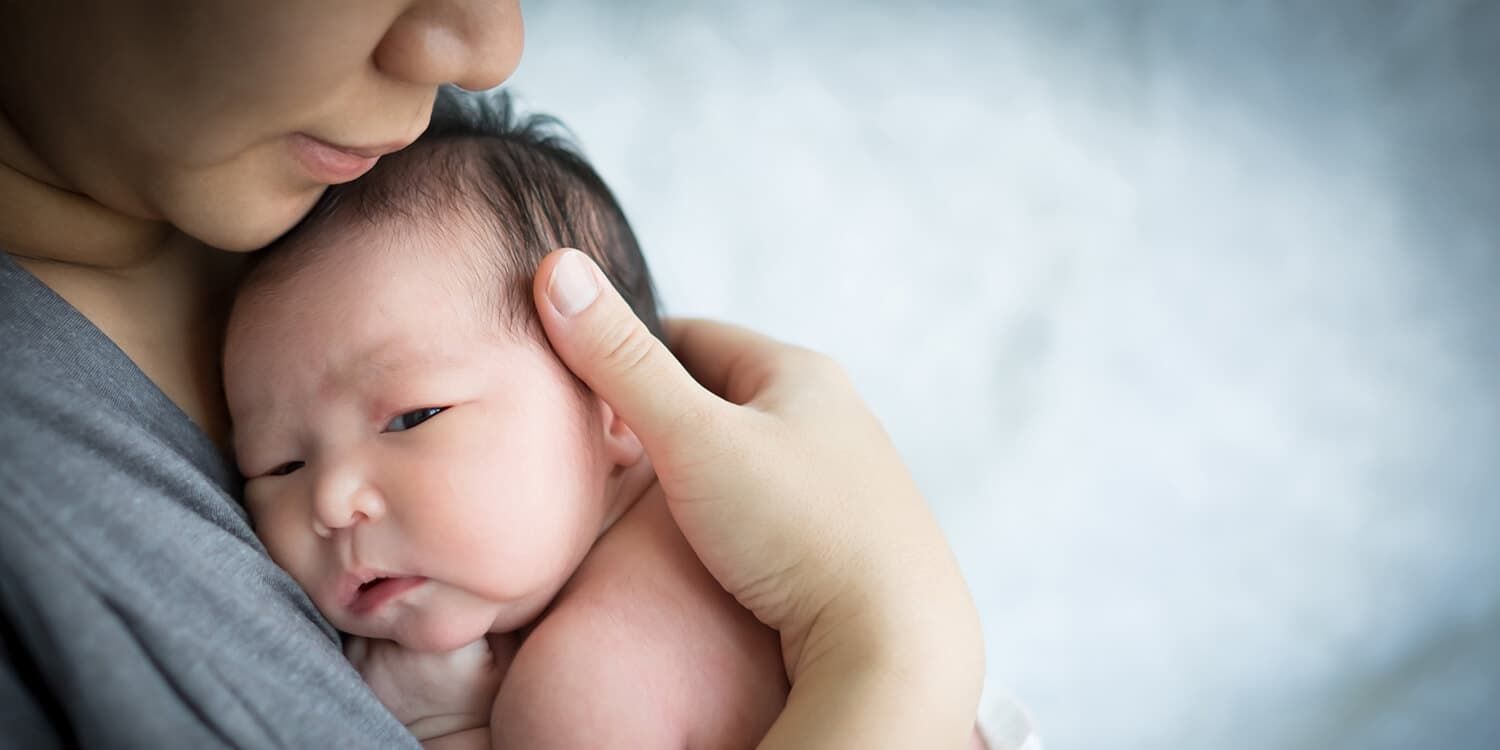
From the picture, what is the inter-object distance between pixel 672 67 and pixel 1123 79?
0.63 meters

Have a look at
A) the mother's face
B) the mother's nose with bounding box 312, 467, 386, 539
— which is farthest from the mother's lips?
the mother's nose with bounding box 312, 467, 386, 539

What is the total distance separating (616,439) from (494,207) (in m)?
0.22

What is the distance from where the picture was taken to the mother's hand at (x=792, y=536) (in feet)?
2.60

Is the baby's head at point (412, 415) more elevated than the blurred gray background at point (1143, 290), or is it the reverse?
the blurred gray background at point (1143, 290)

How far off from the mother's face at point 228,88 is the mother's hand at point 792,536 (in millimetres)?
187

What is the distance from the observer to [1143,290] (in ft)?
4.72

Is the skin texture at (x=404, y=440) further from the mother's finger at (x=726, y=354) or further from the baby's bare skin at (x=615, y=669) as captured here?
the mother's finger at (x=726, y=354)

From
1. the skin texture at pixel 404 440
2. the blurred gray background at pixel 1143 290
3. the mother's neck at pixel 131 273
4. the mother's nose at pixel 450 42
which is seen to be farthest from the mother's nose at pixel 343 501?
the blurred gray background at pixel 1143 290

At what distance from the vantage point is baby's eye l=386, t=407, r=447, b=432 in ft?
2.69

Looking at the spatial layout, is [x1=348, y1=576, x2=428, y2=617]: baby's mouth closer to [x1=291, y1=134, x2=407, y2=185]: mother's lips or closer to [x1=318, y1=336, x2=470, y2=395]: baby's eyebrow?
[x1=318, y1=336, x2=470, y2=395]: baby's eyebrow

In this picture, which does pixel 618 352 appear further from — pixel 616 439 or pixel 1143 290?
pixel 1143 290

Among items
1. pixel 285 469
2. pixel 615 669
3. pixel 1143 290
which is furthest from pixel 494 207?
pixel 1143 290

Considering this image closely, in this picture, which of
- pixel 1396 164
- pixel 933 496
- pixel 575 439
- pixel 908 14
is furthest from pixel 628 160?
pixel 1396 164

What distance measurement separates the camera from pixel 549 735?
0.77 metres
